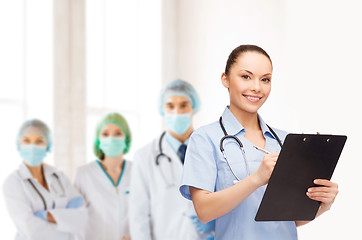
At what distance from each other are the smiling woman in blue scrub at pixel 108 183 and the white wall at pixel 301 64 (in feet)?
5.09

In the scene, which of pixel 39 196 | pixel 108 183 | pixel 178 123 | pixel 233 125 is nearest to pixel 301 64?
pixel 178 123

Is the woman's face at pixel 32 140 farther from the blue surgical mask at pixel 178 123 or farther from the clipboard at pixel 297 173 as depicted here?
the clipboard at pixel 297 173

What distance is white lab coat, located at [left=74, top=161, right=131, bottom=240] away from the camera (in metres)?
3.27

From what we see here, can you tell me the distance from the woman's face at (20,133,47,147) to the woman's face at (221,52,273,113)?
6.68 feet

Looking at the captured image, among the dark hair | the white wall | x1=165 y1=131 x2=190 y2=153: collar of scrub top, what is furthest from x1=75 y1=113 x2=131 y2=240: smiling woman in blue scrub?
the dark hair

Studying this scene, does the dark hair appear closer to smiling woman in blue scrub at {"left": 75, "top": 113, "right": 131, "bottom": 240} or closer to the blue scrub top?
the blue scrub top

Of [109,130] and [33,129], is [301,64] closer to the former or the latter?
[109,130]

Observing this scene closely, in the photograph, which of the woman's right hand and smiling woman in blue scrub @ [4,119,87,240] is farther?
smiling woman in blue scrub @ [4,119,87,240]

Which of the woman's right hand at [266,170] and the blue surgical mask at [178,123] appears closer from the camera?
the woman's right hand at [266,170]

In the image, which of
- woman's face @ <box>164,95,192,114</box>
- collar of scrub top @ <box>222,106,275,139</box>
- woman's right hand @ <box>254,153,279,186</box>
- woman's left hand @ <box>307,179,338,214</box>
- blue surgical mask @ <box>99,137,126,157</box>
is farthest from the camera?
blue surgical mask @ <box>99,137,126,157</box>

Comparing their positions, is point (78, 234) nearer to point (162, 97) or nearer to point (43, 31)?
point (162, 97)

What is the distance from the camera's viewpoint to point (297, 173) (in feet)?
4.18

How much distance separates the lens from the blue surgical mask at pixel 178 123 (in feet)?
9.66

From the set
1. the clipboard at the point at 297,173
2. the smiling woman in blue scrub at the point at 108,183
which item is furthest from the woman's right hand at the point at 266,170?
the smiling woman in blue scrub at the point at 108,183
